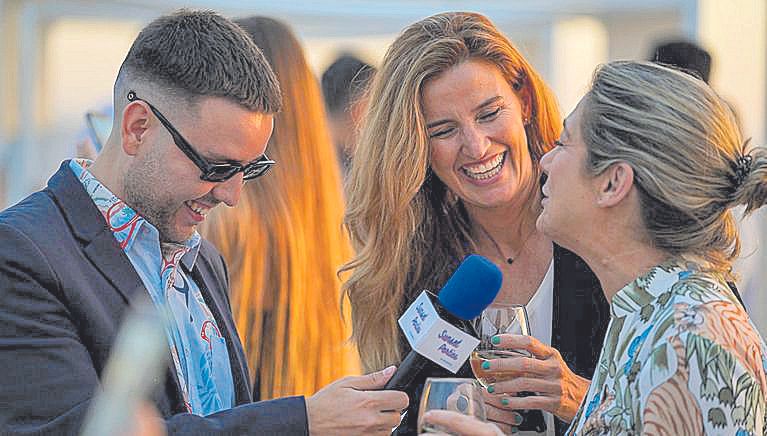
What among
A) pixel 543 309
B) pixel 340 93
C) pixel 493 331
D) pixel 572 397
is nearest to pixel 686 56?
pixel 340 93

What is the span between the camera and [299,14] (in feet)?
27.2

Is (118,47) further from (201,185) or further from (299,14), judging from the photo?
(201,185)

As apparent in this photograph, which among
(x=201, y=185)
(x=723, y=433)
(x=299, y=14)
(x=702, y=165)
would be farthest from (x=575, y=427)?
(x=299, y=14)

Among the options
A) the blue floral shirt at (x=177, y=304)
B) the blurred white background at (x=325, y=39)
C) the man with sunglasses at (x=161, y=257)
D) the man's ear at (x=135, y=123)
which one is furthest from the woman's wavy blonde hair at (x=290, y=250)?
the blurred white background at (x=325, y=39)

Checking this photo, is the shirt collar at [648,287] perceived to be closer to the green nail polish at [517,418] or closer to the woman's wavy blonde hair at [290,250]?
the green nail polish at [517,418]

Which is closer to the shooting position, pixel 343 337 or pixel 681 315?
pixel 681 315

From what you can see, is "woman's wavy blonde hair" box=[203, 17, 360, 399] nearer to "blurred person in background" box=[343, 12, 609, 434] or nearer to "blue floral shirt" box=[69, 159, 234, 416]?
"blurred person in background" box=[343, 12, 609, 434]

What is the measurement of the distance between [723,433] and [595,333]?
2.91 ft

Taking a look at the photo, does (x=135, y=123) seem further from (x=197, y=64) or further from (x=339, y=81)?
(x=339, y=81)

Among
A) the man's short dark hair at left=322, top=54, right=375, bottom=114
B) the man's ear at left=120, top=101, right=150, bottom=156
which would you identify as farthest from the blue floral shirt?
the man's short dark hair at left=322, top=54, right=375, bottom=114

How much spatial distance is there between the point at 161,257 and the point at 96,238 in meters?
0.17

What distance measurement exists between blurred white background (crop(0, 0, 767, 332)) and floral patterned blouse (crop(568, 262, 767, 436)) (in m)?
5.17

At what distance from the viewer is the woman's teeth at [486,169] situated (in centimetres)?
275

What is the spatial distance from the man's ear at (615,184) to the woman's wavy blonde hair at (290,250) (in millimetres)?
1334
